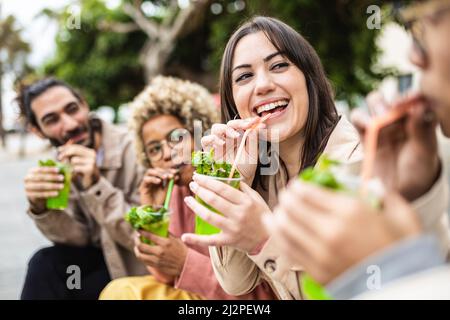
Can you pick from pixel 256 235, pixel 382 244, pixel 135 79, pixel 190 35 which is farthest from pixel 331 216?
pixel 135 79

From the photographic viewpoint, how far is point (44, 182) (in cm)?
295

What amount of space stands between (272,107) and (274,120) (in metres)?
0.06

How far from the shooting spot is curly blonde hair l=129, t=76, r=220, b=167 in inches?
124

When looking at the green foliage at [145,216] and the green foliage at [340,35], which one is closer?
the green foliage at [145,216]

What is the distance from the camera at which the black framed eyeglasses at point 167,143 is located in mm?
3010

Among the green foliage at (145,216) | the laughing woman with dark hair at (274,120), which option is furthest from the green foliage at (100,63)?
the laughing woman with dark hair at (274,120)

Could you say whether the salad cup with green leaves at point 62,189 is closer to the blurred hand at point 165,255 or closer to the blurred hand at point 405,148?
the blurred hand at point 165,255

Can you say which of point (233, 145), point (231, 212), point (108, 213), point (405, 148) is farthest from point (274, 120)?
point (108, 213)

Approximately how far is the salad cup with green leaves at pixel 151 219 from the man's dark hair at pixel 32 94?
1377mm

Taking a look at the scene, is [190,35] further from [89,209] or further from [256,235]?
[256,235]

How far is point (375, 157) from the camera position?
1053mm

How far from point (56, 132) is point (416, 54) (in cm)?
285

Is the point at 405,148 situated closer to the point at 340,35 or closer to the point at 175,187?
the point at 175,187

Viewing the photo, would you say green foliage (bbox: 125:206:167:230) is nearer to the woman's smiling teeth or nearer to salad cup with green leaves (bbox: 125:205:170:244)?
salad cup with green leaves (bbox: 125:205:170:244)
